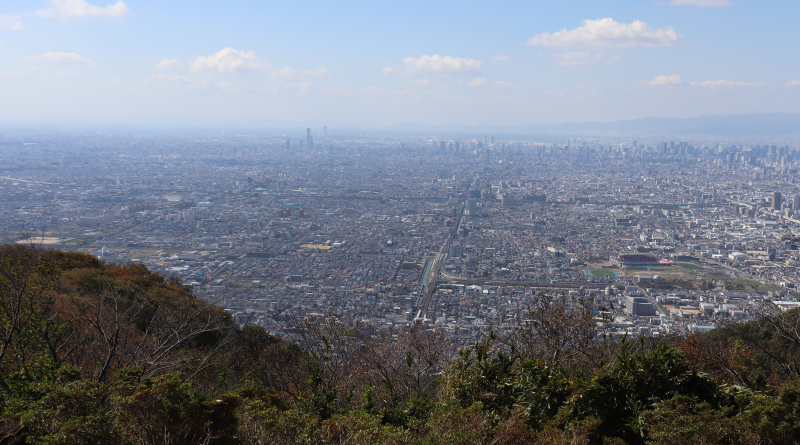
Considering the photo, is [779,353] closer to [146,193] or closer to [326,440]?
[326,440]

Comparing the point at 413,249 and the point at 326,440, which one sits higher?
the point at 326,440

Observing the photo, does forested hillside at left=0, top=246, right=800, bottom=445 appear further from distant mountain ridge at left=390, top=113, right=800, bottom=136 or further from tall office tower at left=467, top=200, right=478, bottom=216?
distant mountain ridge at left=390, top=113, right=800, bottom=136

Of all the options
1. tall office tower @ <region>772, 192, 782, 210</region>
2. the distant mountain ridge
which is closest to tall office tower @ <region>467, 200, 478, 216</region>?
tall office tower @ <region>772, 192, 782, 210</region>

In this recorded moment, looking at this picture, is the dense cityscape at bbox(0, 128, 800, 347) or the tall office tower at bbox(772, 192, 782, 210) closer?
the dense cityscape at bbox(0, 128, 800, 347)

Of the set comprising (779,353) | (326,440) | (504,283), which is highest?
(326,440)

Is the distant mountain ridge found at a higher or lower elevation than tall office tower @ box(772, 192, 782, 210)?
higher

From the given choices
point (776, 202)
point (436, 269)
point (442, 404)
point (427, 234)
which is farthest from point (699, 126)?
point (442, 404)

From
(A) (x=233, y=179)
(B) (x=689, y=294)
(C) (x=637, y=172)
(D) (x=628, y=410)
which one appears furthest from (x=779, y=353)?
(C) (x=637, y=172)
